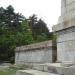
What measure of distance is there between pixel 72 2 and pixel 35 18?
5718cm

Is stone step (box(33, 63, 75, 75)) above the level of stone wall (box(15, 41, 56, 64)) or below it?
below

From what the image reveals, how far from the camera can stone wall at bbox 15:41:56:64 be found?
10.8 meters

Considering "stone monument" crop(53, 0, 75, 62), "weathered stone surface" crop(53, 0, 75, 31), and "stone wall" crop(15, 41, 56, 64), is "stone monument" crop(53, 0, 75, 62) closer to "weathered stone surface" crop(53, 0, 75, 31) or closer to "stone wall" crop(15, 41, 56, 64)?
"weathered stone surface" crop(53, 0, 75, 31)

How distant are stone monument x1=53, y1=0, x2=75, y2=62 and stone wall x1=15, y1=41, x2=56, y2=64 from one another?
3.60 meters

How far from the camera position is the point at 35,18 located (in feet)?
208

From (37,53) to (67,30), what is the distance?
7.77 meters

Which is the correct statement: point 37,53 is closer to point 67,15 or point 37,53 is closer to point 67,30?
point 67,15

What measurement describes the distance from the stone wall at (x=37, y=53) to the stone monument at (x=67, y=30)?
11.8 ft

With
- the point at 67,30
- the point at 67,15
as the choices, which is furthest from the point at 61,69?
the point at 67,15

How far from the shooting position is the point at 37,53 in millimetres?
14008

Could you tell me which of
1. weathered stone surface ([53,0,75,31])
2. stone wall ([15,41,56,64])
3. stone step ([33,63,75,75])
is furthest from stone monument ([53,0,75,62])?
stone wall ([15,41,56,64])

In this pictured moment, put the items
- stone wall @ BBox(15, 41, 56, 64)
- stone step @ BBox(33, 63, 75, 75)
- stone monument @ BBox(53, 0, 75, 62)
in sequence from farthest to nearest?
stone wall @ BBox(15, 41, 56, 64)
stone monument @ BBox(53, 0, 75, 62)
stone step @ BBox(33, 63, 75, 75)

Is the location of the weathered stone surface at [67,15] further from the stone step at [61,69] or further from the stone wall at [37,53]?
the stone wall at [37,53]

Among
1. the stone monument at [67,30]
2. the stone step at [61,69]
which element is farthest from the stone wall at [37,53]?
the stone step at [61,69]
